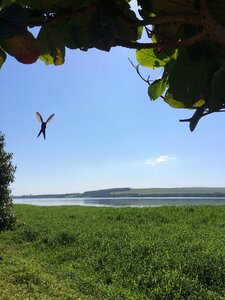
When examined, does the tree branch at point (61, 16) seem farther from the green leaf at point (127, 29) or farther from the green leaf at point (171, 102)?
the green leaf at point (171, 102)

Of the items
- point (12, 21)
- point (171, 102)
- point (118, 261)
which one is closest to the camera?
point (12, 21)

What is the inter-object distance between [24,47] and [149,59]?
0.37 metres

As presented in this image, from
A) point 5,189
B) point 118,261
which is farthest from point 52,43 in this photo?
point 5,189

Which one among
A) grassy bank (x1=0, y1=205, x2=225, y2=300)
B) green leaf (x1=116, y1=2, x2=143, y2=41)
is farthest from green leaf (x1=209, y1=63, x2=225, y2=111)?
grassy bank (x1=0, y1=205, x2=225, y2=300)

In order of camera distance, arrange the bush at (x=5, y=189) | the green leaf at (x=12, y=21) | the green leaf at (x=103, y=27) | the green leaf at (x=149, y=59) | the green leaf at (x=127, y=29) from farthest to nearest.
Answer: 1. the bush at (x=5, y=189)
2. the green leaf at (x=149, y=59)
3. the green leaf at (x=127, y=29)
4. the green leaf at (x=103, y=27)
5. the green leaf at (x=12, y=21)

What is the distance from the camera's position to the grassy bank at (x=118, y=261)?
21.1 feet

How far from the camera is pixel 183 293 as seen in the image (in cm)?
620

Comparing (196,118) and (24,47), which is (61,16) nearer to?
(24,47)

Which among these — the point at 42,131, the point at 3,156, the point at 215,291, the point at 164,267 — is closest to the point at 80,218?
the point at 3,156

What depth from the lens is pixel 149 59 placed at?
0.91 metres

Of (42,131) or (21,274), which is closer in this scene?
(42,131)

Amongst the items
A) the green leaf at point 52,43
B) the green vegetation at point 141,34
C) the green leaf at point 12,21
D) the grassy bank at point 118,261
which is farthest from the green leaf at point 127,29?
the grassy bank at point 118,261

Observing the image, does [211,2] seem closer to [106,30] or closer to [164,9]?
[164,9]

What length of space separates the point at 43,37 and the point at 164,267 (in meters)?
7.32
